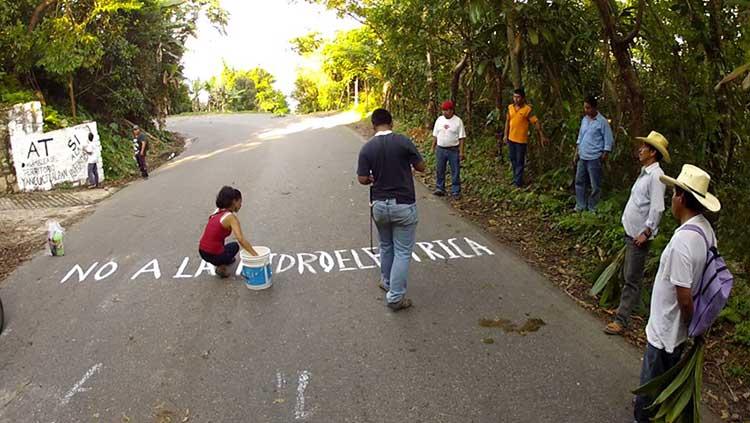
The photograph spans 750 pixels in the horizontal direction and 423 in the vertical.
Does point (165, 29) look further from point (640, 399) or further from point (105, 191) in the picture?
point (640, 399)

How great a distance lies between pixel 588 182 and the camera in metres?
8.17

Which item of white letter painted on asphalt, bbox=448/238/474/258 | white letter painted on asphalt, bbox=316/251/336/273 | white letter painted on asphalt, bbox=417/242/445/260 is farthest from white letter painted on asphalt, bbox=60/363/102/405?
white letter painted on asphalt, bbox=448/238/474/258

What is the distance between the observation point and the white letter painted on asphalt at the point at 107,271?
22.1 feet

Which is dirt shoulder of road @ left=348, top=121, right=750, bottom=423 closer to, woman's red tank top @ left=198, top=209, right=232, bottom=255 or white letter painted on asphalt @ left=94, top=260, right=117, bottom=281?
woman's red tank top @ left=198, top=209, right=232, bottom=255

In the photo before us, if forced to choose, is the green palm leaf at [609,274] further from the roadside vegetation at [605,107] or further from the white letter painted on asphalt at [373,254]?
the white letter painted on asphalt at [373,254]

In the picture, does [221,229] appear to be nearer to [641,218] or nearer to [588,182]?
[641,218]

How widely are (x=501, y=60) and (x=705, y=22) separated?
4604 mm

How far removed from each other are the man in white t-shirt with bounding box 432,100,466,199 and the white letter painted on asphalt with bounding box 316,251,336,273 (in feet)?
11.4

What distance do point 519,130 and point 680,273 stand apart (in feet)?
21.4

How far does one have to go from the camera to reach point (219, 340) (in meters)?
4.98

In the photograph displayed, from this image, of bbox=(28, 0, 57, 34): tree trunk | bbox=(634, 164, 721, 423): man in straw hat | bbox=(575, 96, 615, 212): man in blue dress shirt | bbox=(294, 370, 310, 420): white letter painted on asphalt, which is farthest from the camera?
bbox=(28, 0, 57, 34): tree trunk

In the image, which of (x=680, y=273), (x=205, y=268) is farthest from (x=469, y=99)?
(x=680, y=273)

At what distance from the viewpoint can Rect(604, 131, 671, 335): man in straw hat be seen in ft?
15.0

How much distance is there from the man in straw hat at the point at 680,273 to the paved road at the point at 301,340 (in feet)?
2.12
